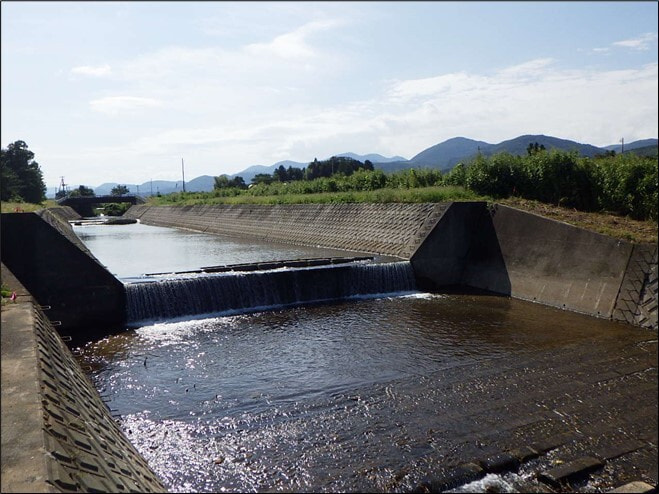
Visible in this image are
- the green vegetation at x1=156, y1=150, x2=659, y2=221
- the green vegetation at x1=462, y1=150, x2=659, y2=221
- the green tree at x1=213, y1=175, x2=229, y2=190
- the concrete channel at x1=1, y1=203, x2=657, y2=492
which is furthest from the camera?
the green tree at x1=213, y1=175, x2=229, y2=190

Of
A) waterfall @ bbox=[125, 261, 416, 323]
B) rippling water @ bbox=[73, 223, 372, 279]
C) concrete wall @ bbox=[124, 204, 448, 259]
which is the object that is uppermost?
concrete wall @ bbox=[124, 204, 448, 259]

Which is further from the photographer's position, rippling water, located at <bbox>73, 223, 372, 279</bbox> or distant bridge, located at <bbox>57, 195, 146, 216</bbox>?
distant bridge, located at <bbox>57, 195, 146, 216</bbox>

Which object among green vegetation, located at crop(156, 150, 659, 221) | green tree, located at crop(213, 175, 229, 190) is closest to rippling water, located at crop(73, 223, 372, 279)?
green vegetation, located at crop(156, 150, 659, 221)

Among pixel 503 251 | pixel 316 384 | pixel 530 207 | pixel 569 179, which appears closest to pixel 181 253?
pixel 503 251

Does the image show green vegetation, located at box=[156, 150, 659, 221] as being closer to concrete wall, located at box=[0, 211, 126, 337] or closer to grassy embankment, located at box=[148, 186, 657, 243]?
grassy embankment, located at box=[148, 186, 657, 243]

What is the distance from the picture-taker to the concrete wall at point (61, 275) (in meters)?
12.1

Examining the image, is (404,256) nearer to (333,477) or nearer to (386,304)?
(386,304)

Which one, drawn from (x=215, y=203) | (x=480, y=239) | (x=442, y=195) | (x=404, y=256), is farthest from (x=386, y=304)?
(x=215, y=203)

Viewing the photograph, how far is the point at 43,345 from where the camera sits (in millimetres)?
6750

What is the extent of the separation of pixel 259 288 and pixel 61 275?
5361mm

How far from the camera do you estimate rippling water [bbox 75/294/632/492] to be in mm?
6203

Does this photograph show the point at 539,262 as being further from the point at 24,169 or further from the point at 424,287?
the point at 24,169

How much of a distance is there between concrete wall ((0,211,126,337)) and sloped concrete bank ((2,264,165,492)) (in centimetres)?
516

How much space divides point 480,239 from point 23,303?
14.3m
